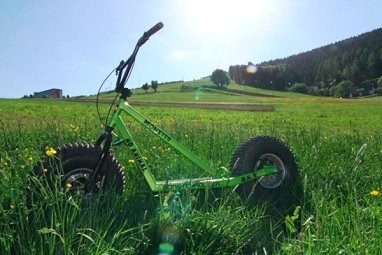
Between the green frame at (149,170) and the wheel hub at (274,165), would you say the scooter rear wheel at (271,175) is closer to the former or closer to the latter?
the wheel hub at (274,165)

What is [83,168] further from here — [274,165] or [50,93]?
[50,93]

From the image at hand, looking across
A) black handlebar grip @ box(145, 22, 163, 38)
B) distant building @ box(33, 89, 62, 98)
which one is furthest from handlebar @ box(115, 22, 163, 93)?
distant building @ box(33, 89, 62, 98)

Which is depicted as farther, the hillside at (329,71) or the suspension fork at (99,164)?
the hillside at (329,71)


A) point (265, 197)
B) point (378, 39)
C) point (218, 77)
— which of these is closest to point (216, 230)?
point (265, 197)

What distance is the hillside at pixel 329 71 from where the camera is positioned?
5595 inches

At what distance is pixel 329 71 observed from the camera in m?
150

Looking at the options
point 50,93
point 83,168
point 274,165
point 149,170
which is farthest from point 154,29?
point 50,93

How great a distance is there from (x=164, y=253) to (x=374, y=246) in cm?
143

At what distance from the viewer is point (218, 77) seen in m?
131

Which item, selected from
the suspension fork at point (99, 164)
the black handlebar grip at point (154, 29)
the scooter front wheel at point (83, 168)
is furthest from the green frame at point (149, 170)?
the black handlebar grip at point (154, 29)

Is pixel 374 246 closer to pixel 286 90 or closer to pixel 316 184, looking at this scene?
pixel 316 184

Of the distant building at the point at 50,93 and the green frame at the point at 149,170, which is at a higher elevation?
the distant building at the point at 50,93

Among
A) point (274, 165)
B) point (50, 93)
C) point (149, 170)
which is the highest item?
point (50, 93)

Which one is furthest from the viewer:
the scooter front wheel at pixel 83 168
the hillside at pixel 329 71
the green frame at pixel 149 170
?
the hillside at pixel 329 71
